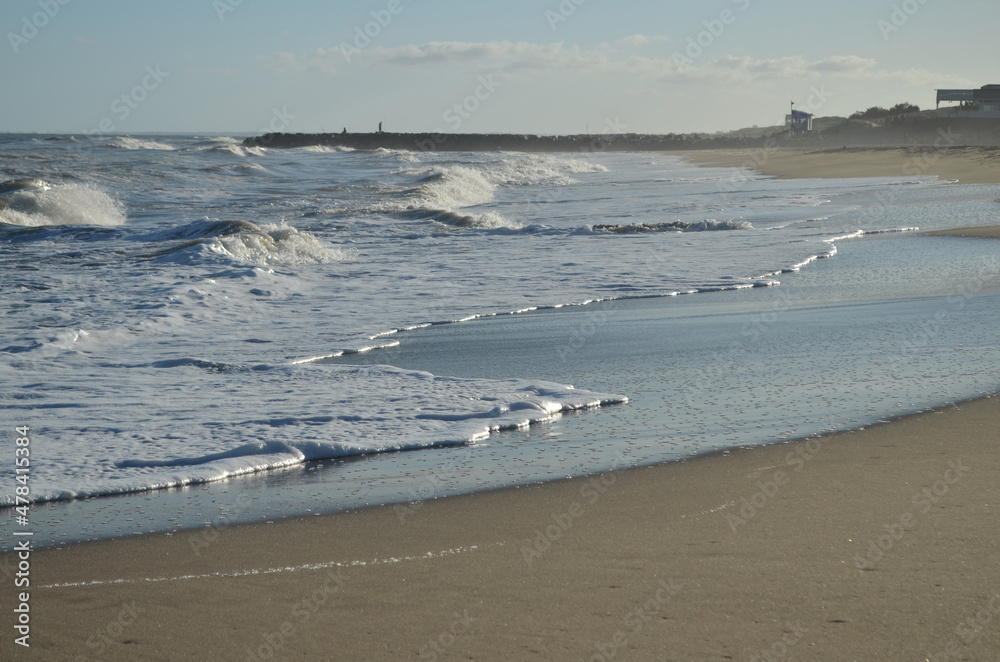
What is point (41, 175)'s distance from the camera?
102 feet

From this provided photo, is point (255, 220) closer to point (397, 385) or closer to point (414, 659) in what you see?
point (397, 385)

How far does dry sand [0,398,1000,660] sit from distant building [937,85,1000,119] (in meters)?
82.5

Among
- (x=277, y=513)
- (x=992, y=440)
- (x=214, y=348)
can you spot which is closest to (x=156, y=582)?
(x=277, y=513)

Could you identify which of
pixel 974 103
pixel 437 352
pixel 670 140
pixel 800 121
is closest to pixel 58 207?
pixel 437 352

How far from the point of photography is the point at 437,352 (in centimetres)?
783

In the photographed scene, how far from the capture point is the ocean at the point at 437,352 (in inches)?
188

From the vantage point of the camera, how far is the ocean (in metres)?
4.77

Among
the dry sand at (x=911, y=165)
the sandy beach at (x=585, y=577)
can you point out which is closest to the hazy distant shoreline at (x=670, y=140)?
the dry sand at (x=911, y=165)

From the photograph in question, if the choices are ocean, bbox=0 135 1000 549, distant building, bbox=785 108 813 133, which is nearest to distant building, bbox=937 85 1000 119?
distant building, bbox=785 108 813 133

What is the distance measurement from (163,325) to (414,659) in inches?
282

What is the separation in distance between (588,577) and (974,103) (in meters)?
87.2

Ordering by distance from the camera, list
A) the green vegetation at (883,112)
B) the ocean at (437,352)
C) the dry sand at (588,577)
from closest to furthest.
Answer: the dry sand at (588,577)
the ocean at (437,352)
the green vegetation at (883,112)

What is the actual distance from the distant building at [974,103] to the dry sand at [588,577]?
8249 cm

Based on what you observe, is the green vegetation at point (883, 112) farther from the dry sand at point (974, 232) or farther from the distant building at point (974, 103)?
the dry sand at point (974, 232)
